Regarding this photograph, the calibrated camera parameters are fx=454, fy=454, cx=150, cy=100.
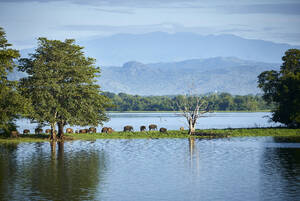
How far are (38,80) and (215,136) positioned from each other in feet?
89.8

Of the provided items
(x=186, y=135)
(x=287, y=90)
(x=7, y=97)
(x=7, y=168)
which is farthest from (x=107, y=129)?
(x=7, y=168)

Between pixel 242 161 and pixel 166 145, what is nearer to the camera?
pixel 242 161

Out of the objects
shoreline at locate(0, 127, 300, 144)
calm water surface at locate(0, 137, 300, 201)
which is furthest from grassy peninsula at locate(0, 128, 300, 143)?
calm water surface at locate(0, 137, 300, 201)

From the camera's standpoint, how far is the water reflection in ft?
85.8

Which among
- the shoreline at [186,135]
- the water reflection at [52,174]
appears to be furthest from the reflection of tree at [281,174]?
the shoreline at [186,135]

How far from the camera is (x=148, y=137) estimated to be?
69125 millimetres

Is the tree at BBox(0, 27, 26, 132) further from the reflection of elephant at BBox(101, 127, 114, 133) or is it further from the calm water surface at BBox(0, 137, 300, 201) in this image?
the reflection of elephant at BBox(101, 127, 114, 133)

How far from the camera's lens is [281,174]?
32.6m

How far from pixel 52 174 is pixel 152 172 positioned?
7.44 metres

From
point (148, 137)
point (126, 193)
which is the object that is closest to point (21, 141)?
A: point (148, 137)

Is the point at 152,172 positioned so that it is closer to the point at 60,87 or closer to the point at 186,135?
the point at 60,87

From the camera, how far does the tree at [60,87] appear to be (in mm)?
61656

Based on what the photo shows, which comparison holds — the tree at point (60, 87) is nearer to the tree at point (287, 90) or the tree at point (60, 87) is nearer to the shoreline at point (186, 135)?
the shoreline at point (186, 135)

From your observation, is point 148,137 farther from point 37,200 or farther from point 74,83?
point 37,200
